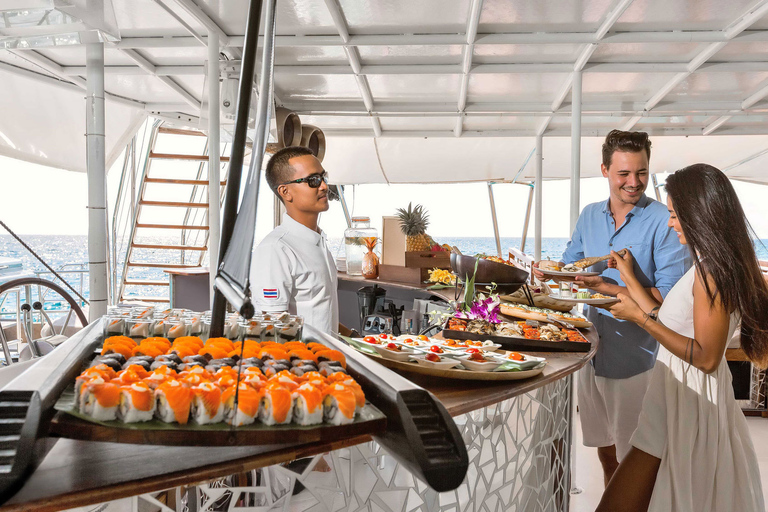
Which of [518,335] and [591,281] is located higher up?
[591,281]

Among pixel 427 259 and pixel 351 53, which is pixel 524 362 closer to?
pixel 427 259

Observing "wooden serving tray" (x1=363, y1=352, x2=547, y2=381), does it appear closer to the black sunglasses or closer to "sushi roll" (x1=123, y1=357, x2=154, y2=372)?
"sushi roll" (x1=123, y1=357, x2=154, y2=372)

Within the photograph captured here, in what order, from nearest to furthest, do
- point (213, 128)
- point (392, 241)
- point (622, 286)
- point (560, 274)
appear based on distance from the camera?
point (560, 274), point (622, 286), point (213, 128), point (392, 241)

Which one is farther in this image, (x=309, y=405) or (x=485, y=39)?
(x=485, y=39)

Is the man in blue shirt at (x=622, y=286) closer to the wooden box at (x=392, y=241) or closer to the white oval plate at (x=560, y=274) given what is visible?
the white oval plate at (x=560, y=274)

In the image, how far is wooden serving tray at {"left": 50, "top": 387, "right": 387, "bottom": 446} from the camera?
3.21ft

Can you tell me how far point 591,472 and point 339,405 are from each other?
143 inches

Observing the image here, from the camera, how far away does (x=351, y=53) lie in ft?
16.9

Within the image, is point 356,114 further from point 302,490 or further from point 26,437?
point 26,437

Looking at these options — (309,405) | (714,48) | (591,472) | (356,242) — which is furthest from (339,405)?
(714,48)

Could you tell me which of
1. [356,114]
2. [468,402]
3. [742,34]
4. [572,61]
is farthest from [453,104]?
[468,402]

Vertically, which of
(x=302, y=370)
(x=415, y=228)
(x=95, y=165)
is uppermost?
(x=95, y=165)

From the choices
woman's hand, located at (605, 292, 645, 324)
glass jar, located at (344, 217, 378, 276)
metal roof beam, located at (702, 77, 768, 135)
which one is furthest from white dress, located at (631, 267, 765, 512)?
metal roof beam, located at (702, 77, 768, 135)

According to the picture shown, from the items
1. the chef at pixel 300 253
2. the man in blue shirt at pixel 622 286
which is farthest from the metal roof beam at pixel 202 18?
the man in blue shirt at pixel 622 286
